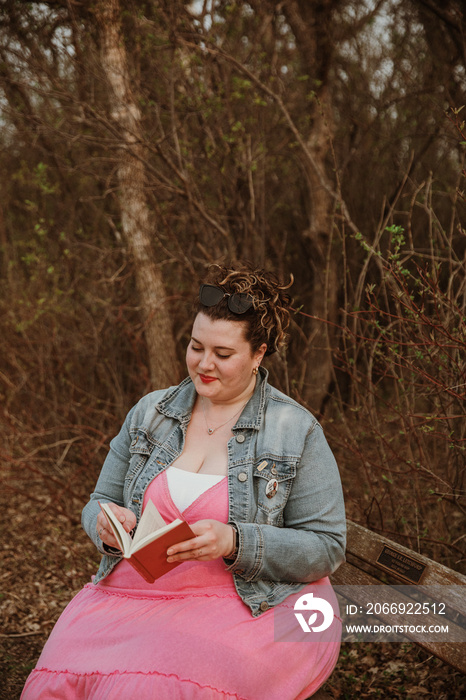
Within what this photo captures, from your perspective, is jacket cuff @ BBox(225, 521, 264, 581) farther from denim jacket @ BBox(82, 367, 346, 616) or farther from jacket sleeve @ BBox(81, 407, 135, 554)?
jacket sleeve @ BBox(81, 407, 135, 554)

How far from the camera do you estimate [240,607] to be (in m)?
2.20

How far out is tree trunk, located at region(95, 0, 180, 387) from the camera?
5.22 m

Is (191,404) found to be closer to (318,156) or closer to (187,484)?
(187,484)

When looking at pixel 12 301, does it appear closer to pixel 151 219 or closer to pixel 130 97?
pixel 151 219

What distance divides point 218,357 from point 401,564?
1092 mm

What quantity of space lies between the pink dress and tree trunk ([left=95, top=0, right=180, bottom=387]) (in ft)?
10.6

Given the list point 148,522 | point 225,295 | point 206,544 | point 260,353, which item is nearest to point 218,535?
point 206,544

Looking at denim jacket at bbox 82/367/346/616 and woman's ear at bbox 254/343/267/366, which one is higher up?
woman's ear at bbox 254/343/267/366

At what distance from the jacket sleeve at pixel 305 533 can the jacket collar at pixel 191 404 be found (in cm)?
23

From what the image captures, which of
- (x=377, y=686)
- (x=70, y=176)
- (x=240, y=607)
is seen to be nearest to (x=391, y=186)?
(x=70, y=176)

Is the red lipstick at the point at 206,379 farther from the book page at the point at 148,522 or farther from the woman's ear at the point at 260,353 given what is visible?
the book page at the point at 148,522

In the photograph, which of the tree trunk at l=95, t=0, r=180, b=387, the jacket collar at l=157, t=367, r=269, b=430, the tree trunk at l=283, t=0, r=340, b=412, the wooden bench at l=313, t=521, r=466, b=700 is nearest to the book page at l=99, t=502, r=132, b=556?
the jacket collar at l=157, t=367, r=269, b=430

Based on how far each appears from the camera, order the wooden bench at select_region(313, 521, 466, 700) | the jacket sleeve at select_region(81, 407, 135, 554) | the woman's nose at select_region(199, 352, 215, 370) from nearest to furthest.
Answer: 1. the wooden bench at select_region(313, 521, 466, 700)
2. the woman's nose at select_region(199, 352, 215, 370)
3. the jacket sleeve at select_region(81, 407, 135, 554)

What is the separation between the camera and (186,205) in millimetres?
5492
